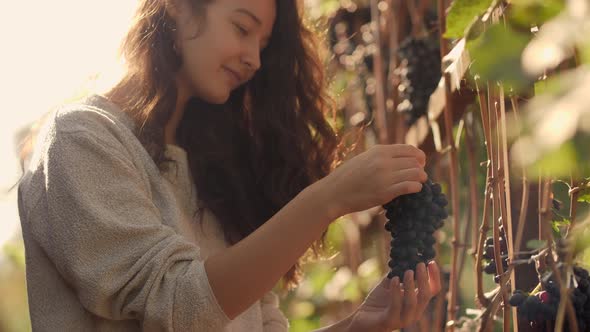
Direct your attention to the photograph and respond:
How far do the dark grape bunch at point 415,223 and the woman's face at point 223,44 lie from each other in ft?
1.40

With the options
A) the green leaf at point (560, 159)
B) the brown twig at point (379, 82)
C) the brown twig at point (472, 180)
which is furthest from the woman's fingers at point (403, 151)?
the brown twig at point (379, 82)

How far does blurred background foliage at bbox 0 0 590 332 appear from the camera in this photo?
0.42 meters

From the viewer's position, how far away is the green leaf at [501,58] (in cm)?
49

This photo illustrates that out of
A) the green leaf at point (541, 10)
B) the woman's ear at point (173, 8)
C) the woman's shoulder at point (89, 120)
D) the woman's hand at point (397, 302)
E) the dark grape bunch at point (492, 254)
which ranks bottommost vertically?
the woman's hand at point (397, 302)

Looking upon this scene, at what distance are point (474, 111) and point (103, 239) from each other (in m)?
0.70

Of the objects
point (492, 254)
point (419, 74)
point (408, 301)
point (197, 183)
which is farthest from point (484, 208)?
point (419, 74)

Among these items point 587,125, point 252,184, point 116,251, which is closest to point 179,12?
point 252,184

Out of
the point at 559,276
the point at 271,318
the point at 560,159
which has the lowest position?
the point at 271,318

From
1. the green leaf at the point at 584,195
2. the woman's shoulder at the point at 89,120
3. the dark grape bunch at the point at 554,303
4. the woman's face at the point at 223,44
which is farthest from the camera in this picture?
the woman's face at the point at 223,44

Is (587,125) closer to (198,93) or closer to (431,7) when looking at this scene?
(198,93)

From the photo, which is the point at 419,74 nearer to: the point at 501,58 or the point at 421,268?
the point at 421,268

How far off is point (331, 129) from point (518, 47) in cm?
130

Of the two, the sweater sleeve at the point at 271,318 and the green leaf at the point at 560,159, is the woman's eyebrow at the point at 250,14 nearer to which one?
the sweater sleeve at the point at 271,318

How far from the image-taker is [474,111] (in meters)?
1.61
